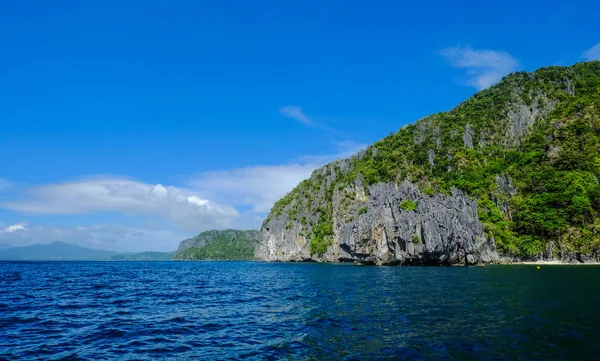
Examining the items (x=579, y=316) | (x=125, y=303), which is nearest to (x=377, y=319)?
(x=579, y=316)

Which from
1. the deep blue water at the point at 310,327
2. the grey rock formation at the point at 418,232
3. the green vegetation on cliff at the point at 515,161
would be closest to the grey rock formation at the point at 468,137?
the green vegetation on cliff at the point at 515,161

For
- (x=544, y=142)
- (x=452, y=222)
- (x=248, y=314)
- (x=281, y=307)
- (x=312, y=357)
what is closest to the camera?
(x=312, y=357)

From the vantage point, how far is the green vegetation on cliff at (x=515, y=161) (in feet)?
346

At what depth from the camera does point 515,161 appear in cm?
13450

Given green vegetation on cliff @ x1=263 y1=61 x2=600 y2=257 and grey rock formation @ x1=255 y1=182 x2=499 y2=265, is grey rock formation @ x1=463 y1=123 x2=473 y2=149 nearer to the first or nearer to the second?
green vegetation on cliff @ x1=263 y1=61 x2=600 y2=257

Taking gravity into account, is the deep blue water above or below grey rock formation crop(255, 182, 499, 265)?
below

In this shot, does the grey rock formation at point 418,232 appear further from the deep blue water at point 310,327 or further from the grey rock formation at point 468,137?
the deep blue water at point 310,327

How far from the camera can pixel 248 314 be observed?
27.4m

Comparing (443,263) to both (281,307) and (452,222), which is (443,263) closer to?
(452,222)

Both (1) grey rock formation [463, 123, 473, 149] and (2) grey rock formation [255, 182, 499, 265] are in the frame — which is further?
(1) grey rock formation [463, 123, 473, 149]

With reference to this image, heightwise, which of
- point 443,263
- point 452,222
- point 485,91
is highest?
point 485,91

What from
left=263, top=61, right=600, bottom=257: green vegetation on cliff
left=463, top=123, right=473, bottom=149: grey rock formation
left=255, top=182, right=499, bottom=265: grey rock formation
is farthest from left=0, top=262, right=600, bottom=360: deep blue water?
left=463, top=123, right=473, bottom=149: grey rock formation

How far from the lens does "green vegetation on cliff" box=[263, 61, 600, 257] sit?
105562 millimetres

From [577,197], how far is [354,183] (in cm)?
8116
